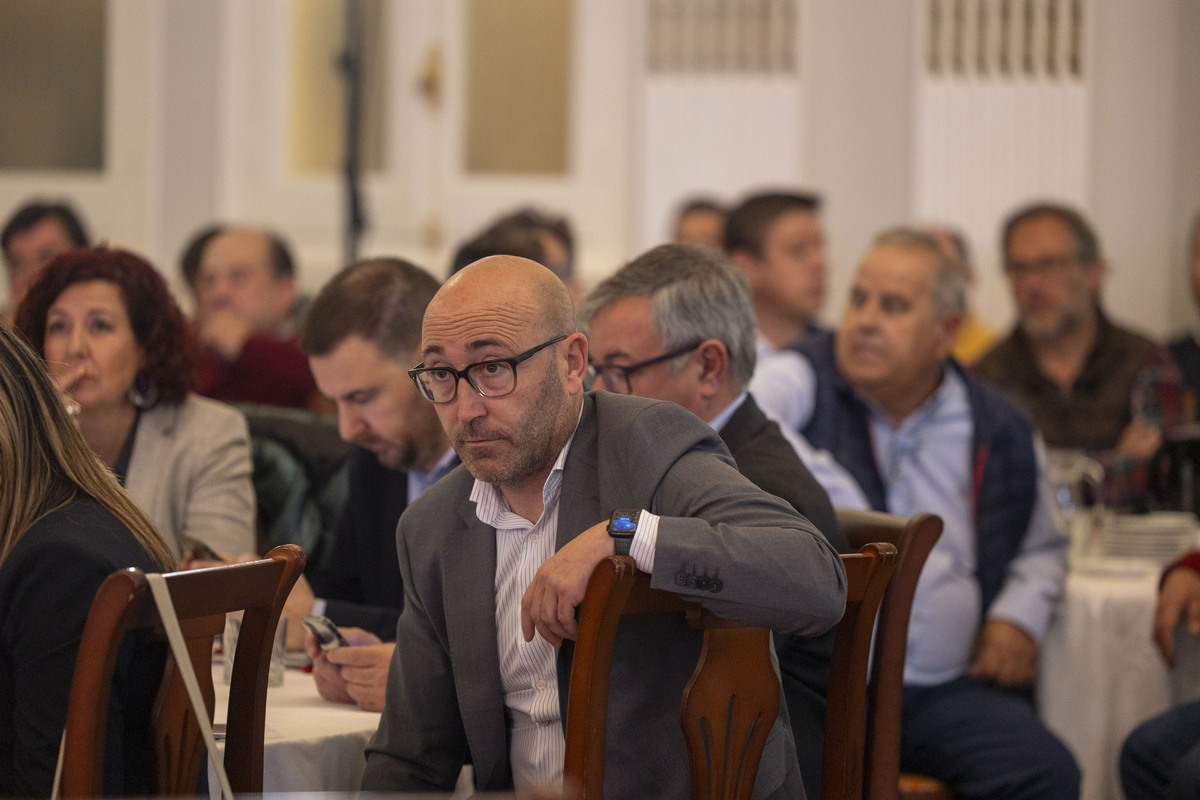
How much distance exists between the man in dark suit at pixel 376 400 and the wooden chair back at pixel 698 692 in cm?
104

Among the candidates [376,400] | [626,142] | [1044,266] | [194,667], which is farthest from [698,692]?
[626,142]

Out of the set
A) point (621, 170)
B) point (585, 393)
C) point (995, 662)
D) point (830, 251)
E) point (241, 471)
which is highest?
point (621, 170)

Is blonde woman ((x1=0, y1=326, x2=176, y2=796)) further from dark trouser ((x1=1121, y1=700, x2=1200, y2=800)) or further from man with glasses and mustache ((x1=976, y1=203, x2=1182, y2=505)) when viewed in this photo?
man with glasses and mustache ((x1=976, y1=203, x2=1182, y2=505))

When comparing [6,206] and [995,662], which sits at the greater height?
[6,206]

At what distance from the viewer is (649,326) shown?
2320mm

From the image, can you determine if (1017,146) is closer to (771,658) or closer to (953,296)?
(953,296)

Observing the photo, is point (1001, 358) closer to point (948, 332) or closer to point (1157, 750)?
point (948, 332)

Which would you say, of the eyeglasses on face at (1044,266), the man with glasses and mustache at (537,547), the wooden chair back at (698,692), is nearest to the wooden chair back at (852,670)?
the man with glasses and mustache at (537,547)

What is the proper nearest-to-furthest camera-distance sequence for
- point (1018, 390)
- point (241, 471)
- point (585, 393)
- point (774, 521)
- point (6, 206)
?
point (774, 521) → point (585, 393) → point (241, 471) → point (1018, 390) → point (6, 206)

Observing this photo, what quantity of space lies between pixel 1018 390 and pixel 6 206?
5.05 m

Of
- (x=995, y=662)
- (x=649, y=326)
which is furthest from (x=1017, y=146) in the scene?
(x=649, y=326)

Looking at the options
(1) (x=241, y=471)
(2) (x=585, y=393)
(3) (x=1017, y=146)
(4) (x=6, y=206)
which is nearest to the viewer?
(2) (x=585, y=393)

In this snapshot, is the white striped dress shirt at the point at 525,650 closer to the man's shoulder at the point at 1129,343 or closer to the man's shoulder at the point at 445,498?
the man's shoulder at the point at 445,498

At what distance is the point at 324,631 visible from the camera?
211 cm
